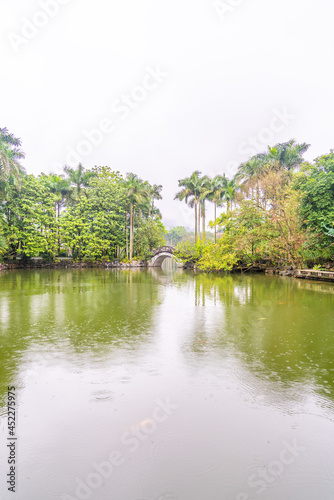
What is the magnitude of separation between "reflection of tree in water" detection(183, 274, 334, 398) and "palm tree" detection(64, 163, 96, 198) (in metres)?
33.5

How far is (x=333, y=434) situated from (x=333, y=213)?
1542 centimetres

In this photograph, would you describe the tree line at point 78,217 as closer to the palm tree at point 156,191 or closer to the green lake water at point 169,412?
the palm tree at point 156,191

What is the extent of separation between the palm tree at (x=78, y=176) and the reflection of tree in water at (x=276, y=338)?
110 feet

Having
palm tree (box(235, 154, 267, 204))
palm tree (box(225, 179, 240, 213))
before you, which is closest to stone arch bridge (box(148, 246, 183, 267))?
palm tree (box(225, 179, 240, 213))

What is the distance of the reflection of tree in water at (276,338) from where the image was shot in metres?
4.25

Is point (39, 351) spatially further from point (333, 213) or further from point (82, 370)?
point (333, 213)

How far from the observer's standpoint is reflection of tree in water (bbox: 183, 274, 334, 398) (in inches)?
167

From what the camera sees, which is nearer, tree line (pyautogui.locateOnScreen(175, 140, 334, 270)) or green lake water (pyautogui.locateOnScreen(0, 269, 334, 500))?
green lake water (pyautogui.locateOnScreen(0, 269, 334, 500))

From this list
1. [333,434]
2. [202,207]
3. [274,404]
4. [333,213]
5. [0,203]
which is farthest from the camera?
[202,207]

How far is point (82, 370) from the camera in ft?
14.1

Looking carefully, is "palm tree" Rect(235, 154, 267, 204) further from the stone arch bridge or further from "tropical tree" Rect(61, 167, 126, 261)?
"tropical tree" Rect(61, 167, 126, 261)

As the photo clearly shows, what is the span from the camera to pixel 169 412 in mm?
3199

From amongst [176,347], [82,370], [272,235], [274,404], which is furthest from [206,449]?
[272,235]

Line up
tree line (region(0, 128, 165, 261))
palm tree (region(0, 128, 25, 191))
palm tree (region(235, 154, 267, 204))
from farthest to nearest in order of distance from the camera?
tree line (region(0, 128, 165, 261)) < palm tree (region(235, 154, 267, 204)) < palm tree (region(0, 128, 25, 191))
